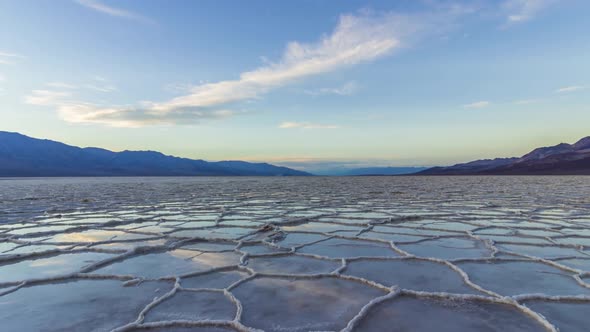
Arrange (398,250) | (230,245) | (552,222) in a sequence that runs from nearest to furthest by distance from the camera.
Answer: (398,250)
(230,245)
(552,222)

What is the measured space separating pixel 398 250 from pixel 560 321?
1.73m

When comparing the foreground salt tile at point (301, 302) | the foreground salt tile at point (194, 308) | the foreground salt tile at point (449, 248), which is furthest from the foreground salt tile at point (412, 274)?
the foreground salt tile at point (194, 308)

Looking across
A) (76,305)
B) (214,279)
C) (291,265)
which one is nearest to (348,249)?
(291,265)

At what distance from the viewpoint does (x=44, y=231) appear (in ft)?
15.7

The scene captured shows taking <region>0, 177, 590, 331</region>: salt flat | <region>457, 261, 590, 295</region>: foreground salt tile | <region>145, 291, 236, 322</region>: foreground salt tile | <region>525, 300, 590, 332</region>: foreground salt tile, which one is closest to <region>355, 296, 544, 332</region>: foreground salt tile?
<region>0, 177, 590, 331</region>: salt flat

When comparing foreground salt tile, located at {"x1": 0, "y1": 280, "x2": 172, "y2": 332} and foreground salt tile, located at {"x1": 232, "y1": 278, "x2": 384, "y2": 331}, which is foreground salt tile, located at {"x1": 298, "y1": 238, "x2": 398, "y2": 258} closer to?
foreground salt tile, located at {"x1": 232, "y1": 278, "x2": 384, "y2": 331}

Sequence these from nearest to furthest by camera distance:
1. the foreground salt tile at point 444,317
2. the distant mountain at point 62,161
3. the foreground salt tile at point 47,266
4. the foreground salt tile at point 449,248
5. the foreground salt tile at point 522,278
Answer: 1. the foreground salt tile at point 444,317
2. the foreground salt tile at point 522,278
3. the foreground salt tile at point 47,266
4. the foreground salt tile at point 449,248
5. the distant mountain at point 62,161

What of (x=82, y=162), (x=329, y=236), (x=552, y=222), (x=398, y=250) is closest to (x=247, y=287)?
(x=398, y=250)

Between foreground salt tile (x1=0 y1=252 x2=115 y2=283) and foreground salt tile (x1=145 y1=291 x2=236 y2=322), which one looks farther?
foreground salt tile (x1=0 y1=252 x2=115 y2=283)

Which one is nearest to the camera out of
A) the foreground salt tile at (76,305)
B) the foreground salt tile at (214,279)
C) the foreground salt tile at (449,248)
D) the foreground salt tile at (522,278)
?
the foreground salt tile at (76,305)

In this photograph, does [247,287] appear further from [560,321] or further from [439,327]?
[560,321]

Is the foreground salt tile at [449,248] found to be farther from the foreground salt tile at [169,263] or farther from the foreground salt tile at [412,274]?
the foreground salt tile at [169,263]

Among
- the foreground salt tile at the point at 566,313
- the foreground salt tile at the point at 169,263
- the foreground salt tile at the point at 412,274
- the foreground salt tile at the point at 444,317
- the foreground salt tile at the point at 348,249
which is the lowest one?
the foreground salt tile at the point at 348,249

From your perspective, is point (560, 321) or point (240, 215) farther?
point (240, 215)
